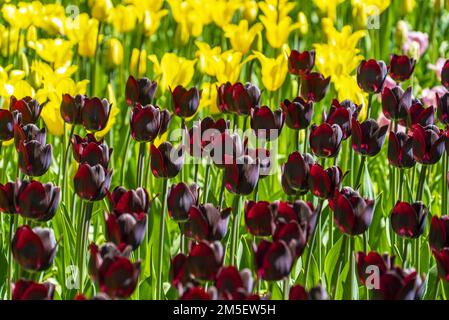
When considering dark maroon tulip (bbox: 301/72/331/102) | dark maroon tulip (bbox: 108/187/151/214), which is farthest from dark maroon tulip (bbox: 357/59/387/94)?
dark maroon tulip (bbox: 108/187/151/214)

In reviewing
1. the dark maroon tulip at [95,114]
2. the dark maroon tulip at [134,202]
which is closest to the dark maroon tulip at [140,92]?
the dark maroon tulip at [95,114]

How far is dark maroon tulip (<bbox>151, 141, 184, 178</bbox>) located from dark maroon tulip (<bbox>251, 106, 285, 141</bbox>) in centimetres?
32

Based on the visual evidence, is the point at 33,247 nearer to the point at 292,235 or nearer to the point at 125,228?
the point at 125,228

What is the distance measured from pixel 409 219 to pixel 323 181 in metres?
0.20

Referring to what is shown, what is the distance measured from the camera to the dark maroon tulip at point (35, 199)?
1.97 m

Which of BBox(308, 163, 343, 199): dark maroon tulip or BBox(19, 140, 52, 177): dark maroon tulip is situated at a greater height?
BBox(19, 140, 52, 177): dark maroon tulip

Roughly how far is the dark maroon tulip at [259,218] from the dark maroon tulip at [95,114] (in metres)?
0.67

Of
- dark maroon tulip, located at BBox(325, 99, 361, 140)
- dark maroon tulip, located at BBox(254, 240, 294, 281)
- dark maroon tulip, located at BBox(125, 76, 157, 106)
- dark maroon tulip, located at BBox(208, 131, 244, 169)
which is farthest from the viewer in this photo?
dark maroon tulip, located at BBox(125, 76, 157, 106)

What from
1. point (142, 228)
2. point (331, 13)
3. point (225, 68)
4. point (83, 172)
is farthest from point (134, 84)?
point (331, 13)

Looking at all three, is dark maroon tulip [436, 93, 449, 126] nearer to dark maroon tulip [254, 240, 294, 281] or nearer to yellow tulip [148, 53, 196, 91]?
Result: yellow tulip [148, 53, 196, 91]

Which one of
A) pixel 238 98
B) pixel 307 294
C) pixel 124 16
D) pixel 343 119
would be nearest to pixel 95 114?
pixel 238 98

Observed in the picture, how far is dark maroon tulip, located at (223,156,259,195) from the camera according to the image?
209cm

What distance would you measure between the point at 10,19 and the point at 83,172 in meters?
1.70

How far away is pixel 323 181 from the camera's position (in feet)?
6.91
